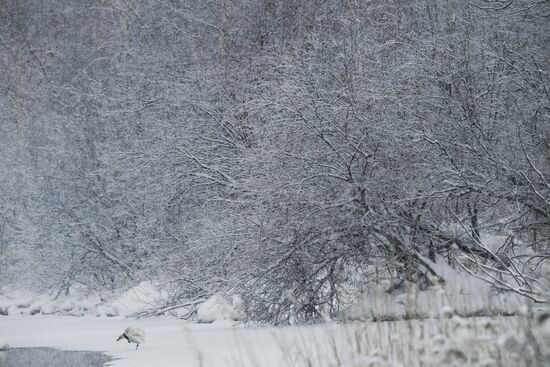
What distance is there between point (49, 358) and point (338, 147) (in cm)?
483

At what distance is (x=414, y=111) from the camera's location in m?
9.30

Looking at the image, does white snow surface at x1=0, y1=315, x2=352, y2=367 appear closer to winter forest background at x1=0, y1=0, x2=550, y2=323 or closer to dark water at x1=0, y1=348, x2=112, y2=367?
dark water at x1=0, y1=348, x2=112, y2=367

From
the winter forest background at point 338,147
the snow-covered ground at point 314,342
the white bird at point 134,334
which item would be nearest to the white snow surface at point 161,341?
the snow-covered ground at point 314,342

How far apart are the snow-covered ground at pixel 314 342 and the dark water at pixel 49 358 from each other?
24 cm

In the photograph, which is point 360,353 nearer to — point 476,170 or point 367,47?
point 476,170

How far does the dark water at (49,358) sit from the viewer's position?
8.98 meters

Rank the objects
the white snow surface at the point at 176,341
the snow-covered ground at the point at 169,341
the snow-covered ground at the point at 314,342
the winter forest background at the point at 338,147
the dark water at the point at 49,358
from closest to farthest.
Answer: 1. the snow-covered ground at the point at 314,342
2. the white snow surface at the point at 176,341
3. the snow-covered ground at the point at 169,341
4. the winter forest background at the point at 338,147
5. the dark water at the point at 49,358

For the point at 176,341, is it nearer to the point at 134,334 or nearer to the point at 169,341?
the point at 169,341

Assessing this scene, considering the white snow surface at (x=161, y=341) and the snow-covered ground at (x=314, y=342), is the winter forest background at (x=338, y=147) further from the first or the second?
the white snow surface at (x=161, y=341)

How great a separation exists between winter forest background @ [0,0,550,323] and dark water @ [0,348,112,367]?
2021mm

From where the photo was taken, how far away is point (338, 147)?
Result: 9570 mm

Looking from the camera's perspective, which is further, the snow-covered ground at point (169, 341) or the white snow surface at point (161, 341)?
the white snow surface at point (161, 341)

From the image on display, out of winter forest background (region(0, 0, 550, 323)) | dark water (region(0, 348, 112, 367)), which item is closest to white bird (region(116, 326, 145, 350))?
dark water (region(0, 348, 112, 367))

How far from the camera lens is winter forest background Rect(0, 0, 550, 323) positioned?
8773 millimetres
